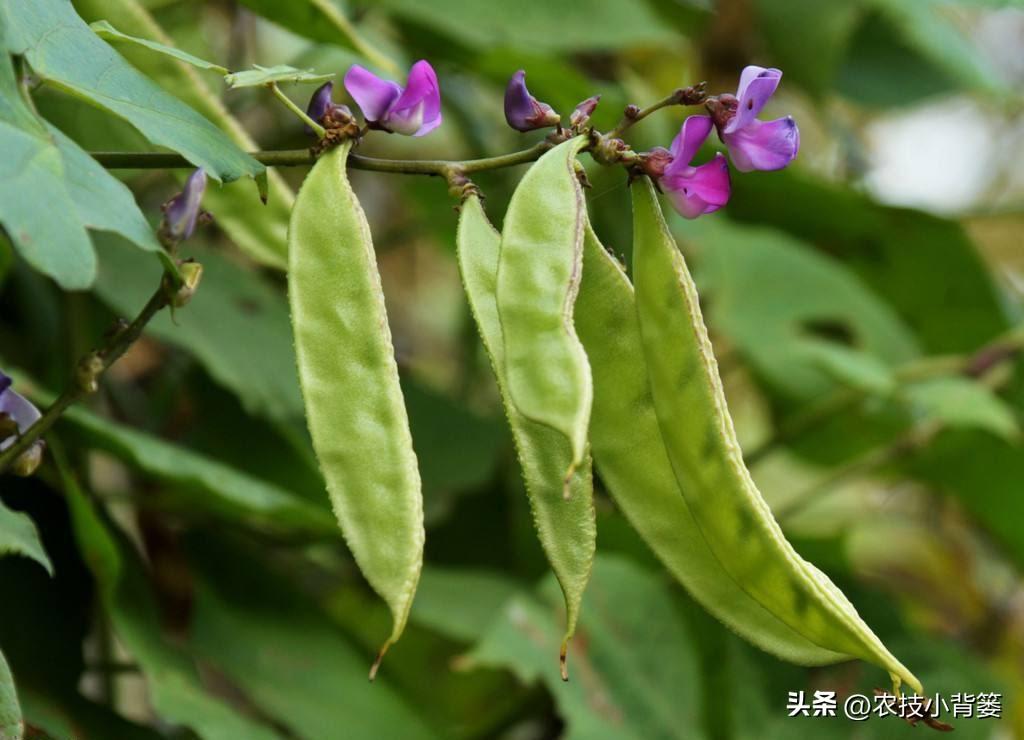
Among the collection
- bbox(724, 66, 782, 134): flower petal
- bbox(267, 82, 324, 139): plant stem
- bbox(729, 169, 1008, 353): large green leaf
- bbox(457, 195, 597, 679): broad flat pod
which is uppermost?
bbox(729, 169, 1008, 353): large green leaf

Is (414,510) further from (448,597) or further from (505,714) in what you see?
(505,714)

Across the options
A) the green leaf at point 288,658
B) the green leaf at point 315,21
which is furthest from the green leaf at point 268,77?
the green leaf at point 288,658

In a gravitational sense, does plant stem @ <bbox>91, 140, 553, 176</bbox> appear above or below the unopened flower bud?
above

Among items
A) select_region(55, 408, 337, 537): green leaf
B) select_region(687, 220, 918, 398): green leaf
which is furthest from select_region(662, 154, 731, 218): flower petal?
select_region(687, 220, 918, 398): green leaf

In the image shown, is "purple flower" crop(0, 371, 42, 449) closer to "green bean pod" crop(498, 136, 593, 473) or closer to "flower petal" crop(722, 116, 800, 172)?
"green bean pod" crop(498, 136, 593, 473)

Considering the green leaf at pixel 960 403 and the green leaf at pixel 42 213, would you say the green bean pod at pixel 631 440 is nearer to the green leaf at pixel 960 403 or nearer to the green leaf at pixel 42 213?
the green leaf at pixel 42 213

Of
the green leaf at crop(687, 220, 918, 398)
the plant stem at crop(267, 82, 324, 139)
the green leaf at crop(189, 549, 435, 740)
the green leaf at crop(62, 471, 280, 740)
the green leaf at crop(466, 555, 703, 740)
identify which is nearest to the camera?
the plant stem at crop(267, 82, 324, 139)

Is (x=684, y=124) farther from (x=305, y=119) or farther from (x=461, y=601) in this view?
(x=461, y=601)
